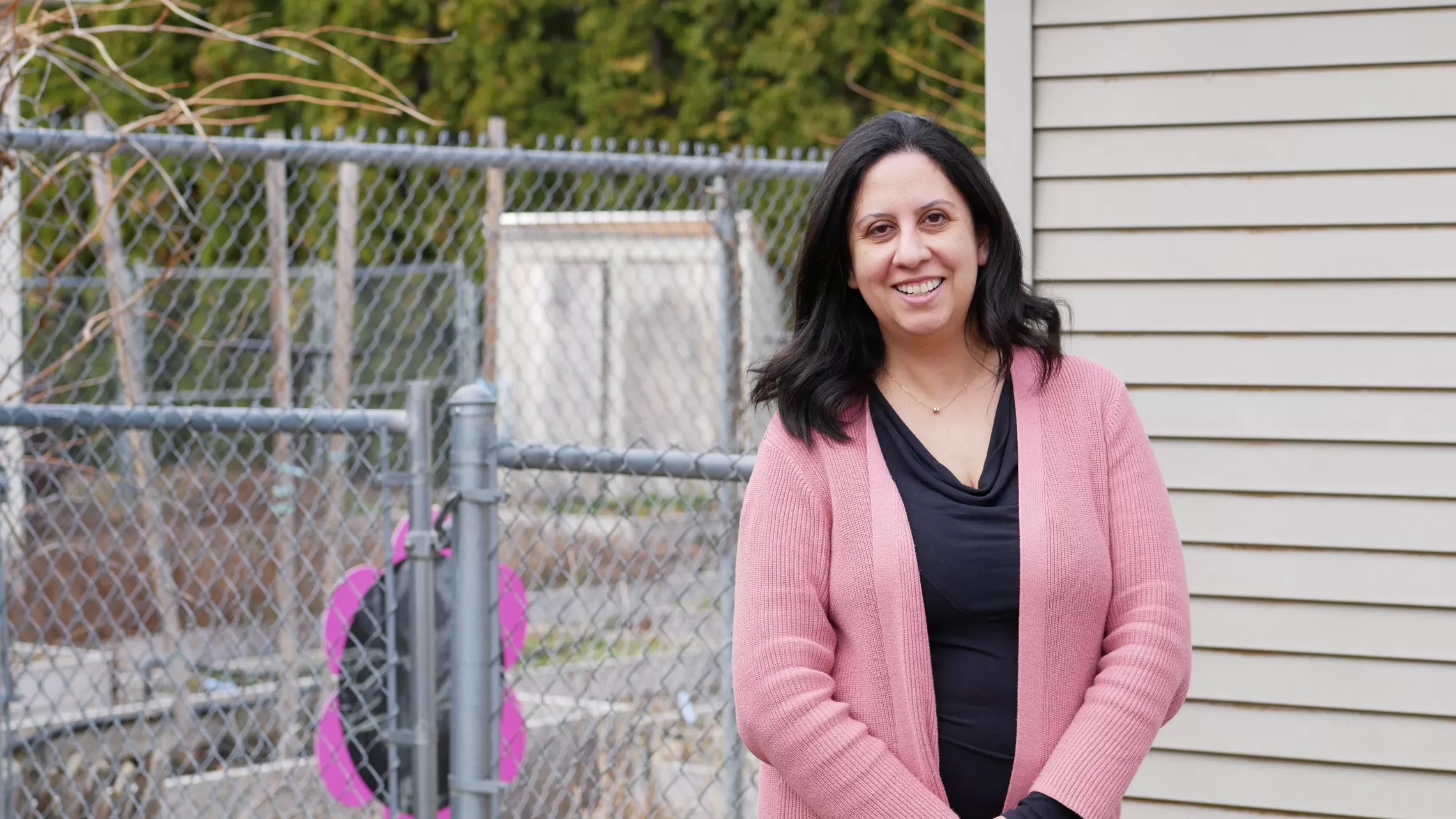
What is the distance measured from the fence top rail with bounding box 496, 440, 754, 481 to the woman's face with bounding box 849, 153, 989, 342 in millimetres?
706

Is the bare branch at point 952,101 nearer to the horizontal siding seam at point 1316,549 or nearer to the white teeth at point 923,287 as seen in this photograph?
the horizontal siding seam at point 1316,549

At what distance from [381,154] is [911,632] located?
7.56 ft

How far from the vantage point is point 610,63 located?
513 inches

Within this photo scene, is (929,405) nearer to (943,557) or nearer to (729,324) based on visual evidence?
(943,557)

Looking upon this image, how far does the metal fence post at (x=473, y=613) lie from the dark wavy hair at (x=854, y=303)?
2.15ft

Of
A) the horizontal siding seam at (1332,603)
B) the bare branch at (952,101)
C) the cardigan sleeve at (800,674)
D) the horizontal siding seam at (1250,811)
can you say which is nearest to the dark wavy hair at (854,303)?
the cardigan sleeve at (800,674)

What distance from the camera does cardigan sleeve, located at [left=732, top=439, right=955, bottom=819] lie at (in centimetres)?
162

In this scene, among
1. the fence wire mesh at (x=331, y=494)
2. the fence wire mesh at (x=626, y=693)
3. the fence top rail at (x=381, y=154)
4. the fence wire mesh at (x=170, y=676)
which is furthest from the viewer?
the fence wire mesh at (x=170, y=676)

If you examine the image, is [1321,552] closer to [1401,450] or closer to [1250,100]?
[1401,450]

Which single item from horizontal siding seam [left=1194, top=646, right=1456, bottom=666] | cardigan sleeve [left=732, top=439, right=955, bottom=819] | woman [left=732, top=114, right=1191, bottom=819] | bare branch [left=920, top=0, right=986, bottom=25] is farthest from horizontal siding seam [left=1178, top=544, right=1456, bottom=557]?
cardigan sleeve [left=732, top=439, right=955, bottom=819]

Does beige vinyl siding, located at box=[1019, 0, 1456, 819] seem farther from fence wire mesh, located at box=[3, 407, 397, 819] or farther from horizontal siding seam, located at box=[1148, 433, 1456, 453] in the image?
fence wire mesh, located at box=[3, 407, 397, 819]

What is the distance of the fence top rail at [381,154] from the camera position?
10.3 ft

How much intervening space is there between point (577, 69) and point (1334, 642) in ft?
38.9

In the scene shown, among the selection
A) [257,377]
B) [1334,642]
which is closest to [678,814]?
[1334,642]
